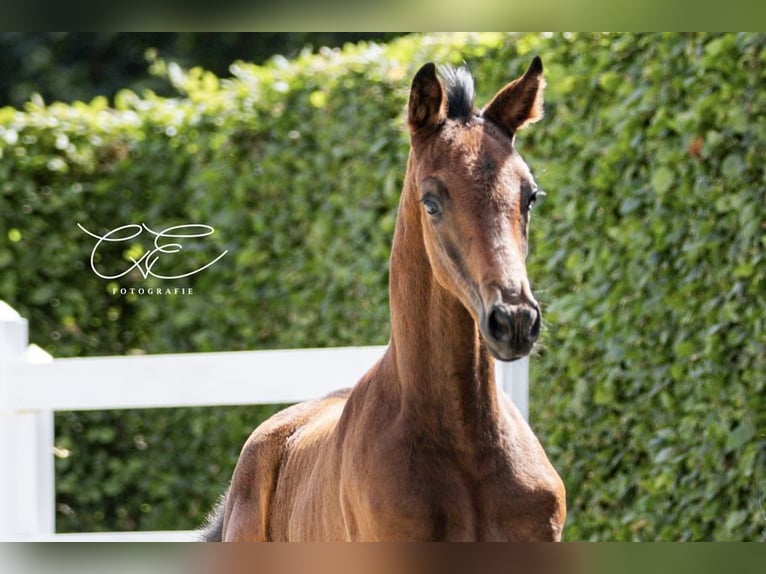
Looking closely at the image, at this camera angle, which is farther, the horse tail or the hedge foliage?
the hedge foliage

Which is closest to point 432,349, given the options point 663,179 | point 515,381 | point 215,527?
point 515,381

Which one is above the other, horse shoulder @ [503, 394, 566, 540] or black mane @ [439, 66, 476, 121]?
black mane @ [439, 66, 476, 121]

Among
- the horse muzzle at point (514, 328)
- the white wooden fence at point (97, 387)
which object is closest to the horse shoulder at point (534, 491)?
the horse muzzle at point (514, 328)

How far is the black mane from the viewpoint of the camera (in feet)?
8.98

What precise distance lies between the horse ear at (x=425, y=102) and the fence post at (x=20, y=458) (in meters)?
2.37

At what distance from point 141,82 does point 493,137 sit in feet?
30.1

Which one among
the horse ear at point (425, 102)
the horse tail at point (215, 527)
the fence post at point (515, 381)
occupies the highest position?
the horse ear at point (425, 102)

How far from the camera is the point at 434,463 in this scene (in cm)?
264

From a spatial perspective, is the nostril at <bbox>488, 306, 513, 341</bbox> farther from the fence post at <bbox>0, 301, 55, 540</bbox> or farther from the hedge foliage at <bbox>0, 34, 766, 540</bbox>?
the fence post at <bbox>0, 301, 55, 540</bbox>

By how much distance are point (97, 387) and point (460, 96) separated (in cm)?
258

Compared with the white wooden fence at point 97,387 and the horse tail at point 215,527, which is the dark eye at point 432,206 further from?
the white wooden fence at point 97,387

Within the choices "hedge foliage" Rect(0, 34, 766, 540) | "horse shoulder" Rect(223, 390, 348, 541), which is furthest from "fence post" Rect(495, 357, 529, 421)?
"hedge foliage" Rect(0, 34, 766, 540)

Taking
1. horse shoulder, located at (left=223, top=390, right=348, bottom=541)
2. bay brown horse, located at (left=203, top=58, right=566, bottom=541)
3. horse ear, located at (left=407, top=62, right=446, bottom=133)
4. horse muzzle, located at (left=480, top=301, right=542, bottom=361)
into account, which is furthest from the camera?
horse shoulder, located at (left=223, top=390, right=348, bottom=541)

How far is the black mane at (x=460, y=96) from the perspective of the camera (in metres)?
2.74
